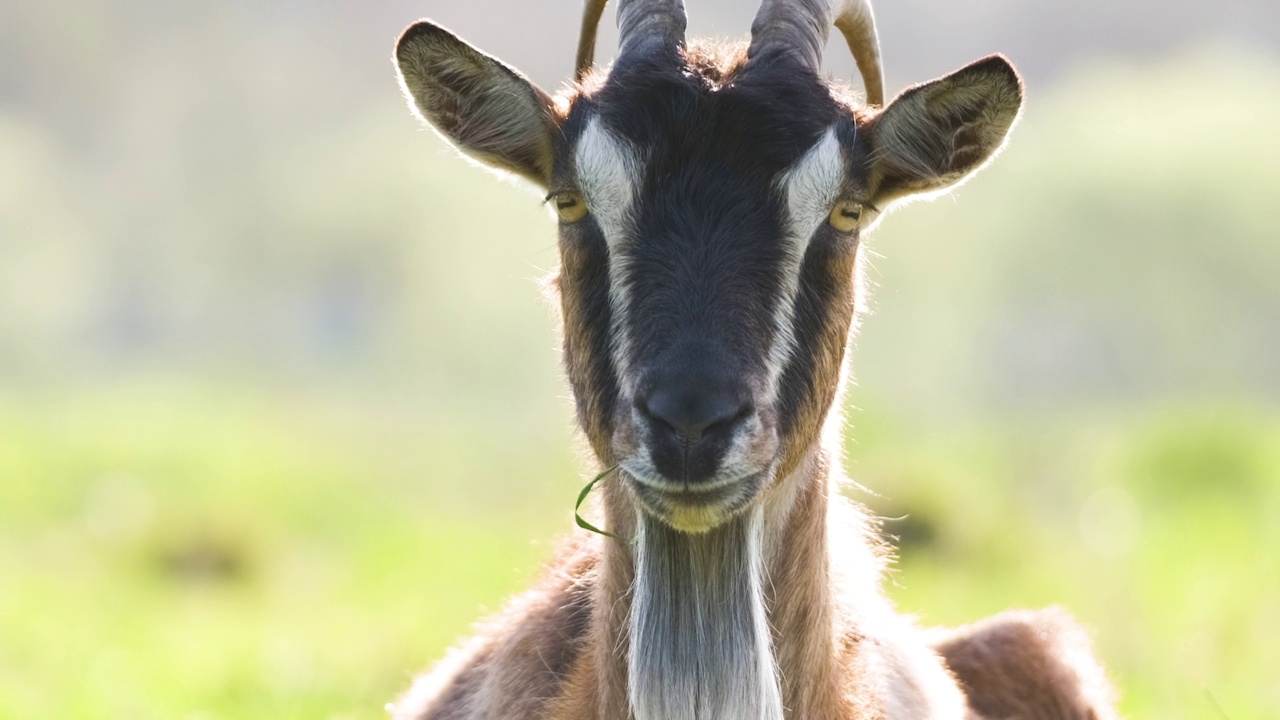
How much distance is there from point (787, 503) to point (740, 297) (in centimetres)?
83

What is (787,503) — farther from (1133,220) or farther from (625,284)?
(1133,220)

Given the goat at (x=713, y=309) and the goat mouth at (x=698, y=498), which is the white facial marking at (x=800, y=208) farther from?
the goat mouth at (x=698, y=498)

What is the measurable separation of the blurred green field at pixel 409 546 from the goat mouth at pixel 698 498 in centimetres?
190

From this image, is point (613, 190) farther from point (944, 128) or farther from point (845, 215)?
point (944, 128)

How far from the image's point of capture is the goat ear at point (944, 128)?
529 centimetres

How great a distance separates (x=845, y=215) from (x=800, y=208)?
A: 10.2 inches

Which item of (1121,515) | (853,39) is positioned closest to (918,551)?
(1121,515)

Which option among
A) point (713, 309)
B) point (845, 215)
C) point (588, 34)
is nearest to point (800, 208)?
point (845, 215)

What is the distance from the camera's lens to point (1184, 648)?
35.9ft

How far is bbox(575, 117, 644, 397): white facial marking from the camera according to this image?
202 inches

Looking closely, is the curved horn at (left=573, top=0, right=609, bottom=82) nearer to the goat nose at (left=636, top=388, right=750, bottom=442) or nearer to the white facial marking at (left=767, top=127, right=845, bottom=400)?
the white facial marking at (left=767, top=127, right=845, bottom=400)

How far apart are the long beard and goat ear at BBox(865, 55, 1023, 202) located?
50.3 inches

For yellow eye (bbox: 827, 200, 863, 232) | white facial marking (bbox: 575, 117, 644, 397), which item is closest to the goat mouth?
white facial marking (bbox: 575, 117, 644, 397)

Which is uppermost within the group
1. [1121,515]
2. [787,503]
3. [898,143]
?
[898,143]
